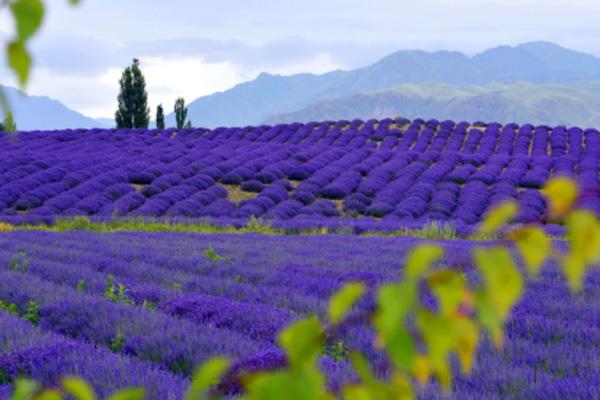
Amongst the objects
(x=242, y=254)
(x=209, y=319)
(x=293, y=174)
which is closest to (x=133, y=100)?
(x=293, y=174)

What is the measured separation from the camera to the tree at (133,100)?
5600 cm

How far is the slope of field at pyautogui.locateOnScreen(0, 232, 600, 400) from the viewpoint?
4320mm

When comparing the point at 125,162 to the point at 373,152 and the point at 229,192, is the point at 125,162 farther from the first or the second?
the point at 373,152

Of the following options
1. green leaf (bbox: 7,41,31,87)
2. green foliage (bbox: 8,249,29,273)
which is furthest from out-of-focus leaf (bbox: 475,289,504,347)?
green foliage (bbox: 8,249,29,273)

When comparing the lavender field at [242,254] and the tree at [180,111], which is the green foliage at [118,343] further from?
the tree at [180,111]

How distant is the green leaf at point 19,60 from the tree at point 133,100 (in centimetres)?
5685

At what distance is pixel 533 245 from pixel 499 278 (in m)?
0.10

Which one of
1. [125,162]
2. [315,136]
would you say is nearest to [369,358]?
[125,162]

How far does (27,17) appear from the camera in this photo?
0.96 metres

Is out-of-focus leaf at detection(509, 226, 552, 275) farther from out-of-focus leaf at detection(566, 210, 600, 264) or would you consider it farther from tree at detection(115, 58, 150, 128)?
tree at detection(115, 58, 150, 128)

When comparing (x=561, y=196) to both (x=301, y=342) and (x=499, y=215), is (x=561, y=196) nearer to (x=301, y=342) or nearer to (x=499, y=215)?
(x=499, y=215)

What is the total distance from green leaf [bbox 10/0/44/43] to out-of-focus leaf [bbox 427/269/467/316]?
0.62 meters

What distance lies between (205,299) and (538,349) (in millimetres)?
3137

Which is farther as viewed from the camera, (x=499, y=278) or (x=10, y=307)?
(x=10, y=307)
